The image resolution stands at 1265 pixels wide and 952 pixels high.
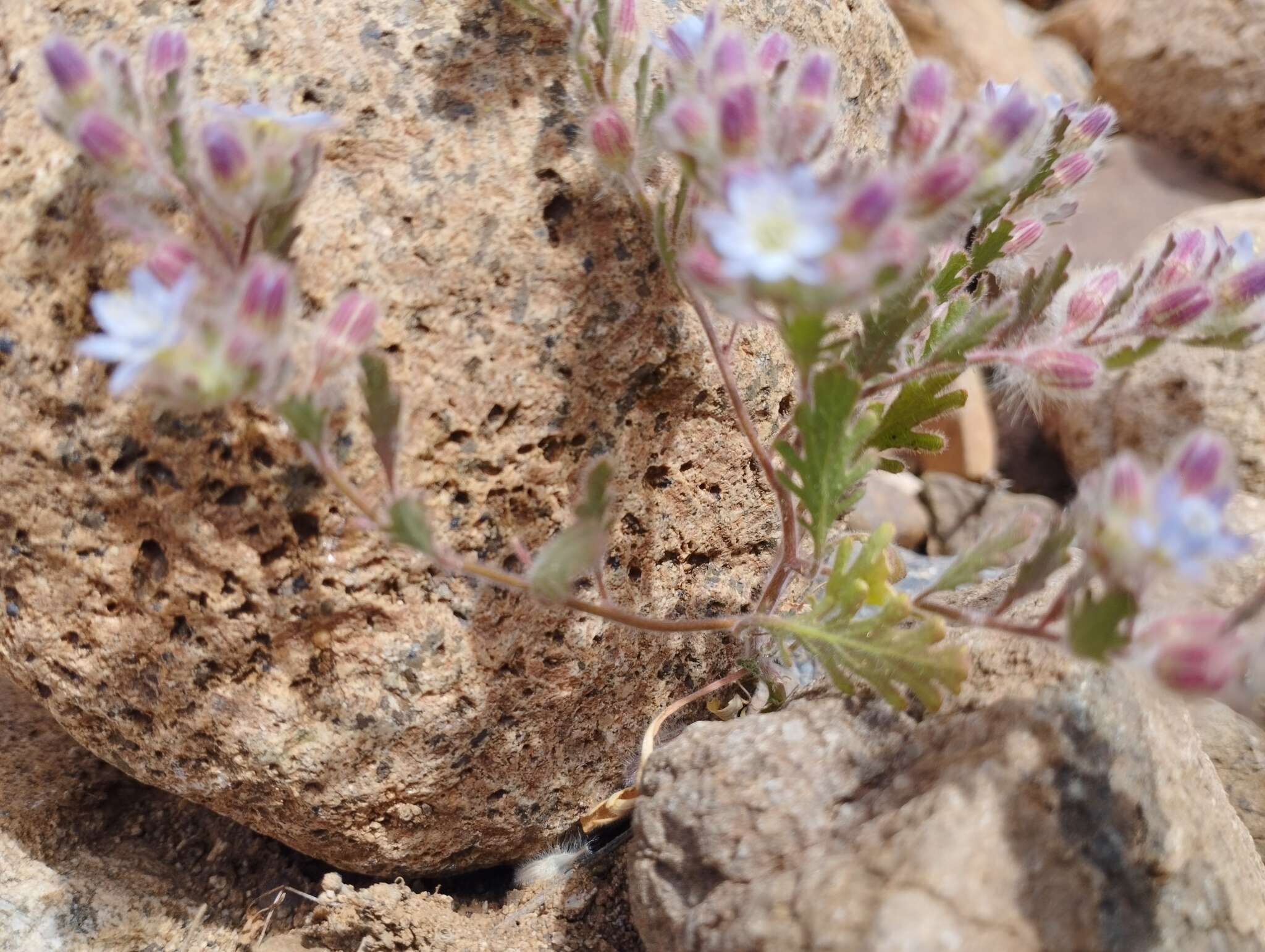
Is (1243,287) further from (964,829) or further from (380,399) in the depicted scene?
(380,399)

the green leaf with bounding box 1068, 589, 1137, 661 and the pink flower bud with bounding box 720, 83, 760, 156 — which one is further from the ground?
the pink flower bud with bounding box 720, 83, 760, 156

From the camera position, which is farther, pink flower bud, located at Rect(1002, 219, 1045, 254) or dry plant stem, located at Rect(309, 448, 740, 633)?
pink flower bud, located at Rect(1002, 219, 1045, 254)

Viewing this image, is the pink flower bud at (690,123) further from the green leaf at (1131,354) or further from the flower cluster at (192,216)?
the green leaf at (1131,354)

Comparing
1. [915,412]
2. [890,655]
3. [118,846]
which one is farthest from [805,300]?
[118,846]

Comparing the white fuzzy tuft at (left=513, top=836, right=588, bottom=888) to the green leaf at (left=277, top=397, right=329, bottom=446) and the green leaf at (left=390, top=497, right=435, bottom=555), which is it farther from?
the green leaf at (left=277, top=397, right=329, bottom=446)

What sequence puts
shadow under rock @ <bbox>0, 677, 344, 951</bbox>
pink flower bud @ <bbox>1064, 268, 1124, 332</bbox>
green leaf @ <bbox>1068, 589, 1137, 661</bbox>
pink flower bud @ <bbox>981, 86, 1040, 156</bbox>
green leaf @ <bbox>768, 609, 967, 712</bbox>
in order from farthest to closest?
1. shadow under rock @ <bbox>0, 677, 344, 951</bbox>
2. pink flower bud @ <bbox>1064, 268, 1124, 332</bbox>
3. green leaf @ <bbox>768, 609, 967, 712</bbox>
4. pink flower bud @ <bbox>981, 86, 1040, 156</bbox>
5. green leaf @ <bbox>1068, 589, 1137, 661</bbox>

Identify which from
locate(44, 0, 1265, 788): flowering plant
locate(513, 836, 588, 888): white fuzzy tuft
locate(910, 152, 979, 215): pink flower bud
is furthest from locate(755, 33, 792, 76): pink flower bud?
locate(513, 836, 588, 888): white fuzzy tuft

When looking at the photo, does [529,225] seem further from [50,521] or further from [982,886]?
[982,886]
